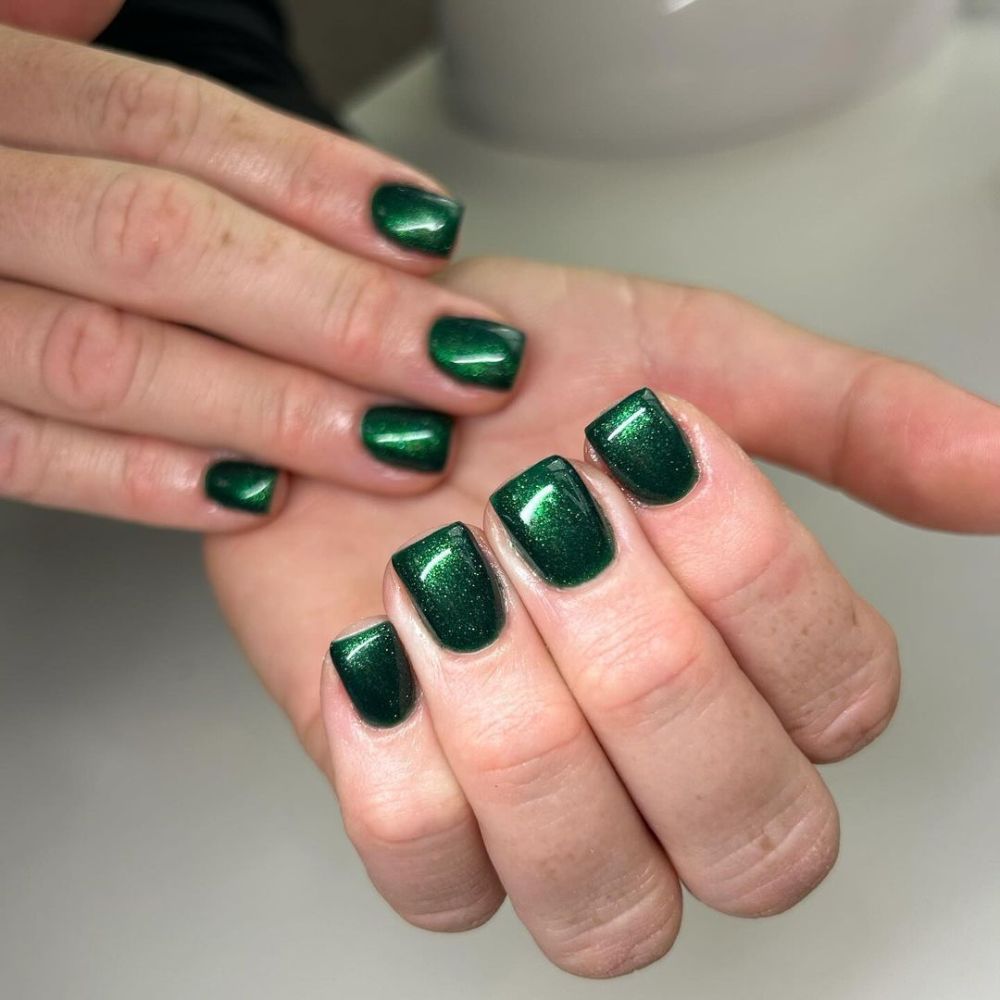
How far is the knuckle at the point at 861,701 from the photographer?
43 centimetres

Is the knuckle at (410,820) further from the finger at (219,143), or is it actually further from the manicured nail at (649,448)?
the finger at (219,143)

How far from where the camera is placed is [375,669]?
43 cm

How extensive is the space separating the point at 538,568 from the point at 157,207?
32cm

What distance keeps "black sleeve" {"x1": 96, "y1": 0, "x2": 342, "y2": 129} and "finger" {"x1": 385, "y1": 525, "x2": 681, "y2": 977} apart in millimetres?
622

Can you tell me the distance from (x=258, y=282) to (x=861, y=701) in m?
0.38

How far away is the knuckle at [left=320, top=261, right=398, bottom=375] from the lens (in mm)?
545

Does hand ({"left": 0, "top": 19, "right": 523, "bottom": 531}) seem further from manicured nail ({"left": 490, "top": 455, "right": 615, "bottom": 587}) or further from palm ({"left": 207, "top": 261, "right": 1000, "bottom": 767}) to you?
manicured nail ({"left": 490, "top": 455, "right": 615, "bottom": 587})

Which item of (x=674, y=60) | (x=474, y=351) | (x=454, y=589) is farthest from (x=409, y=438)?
(x=674, y=60)

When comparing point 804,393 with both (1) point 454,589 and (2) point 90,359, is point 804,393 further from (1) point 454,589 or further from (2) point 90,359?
(2) point 90,359

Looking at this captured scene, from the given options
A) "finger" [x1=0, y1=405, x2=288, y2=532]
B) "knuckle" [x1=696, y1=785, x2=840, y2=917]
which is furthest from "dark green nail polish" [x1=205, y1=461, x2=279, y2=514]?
"knuckle" [x1=696, y1=785, x2=840, y2=917]

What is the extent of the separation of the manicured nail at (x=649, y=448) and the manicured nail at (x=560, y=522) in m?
0.02

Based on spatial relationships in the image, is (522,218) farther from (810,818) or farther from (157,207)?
(810,818)

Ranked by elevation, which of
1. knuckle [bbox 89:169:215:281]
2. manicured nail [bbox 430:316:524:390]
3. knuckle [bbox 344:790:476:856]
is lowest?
knuckle [bbox 344:790:476:856]

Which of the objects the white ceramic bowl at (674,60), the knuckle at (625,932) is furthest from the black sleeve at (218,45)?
the knuckle at (625,932)
